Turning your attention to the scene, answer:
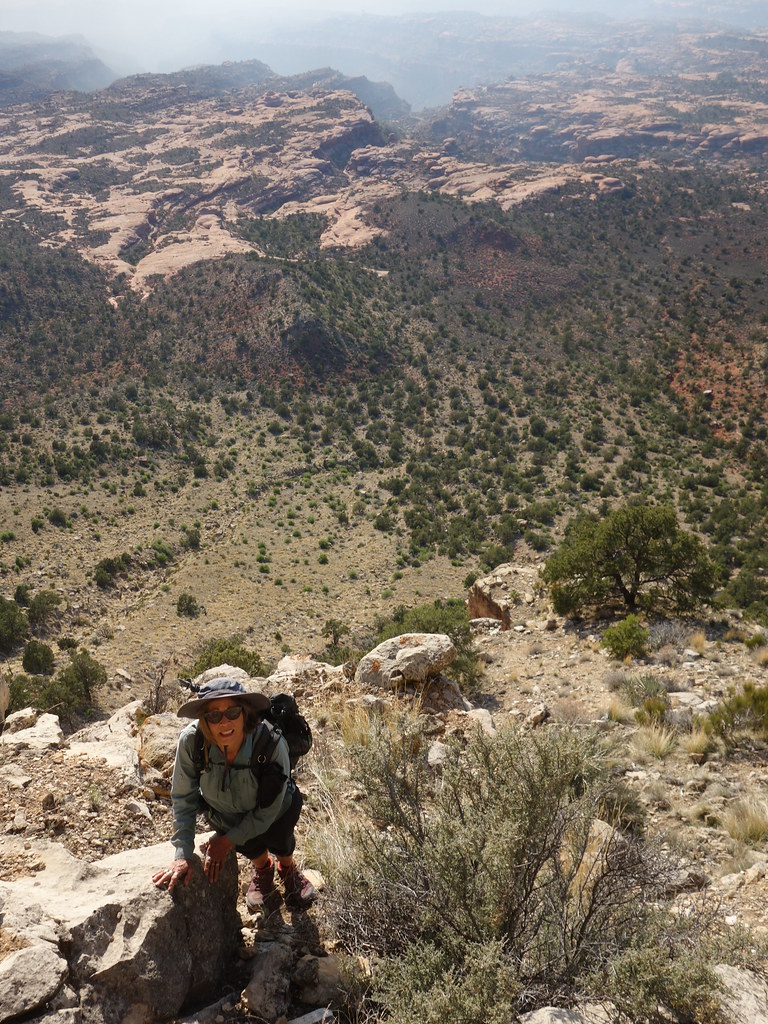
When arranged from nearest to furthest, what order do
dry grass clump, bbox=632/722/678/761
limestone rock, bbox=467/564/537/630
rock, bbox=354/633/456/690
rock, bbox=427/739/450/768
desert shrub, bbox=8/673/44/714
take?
rock, bbox=427/739/450/768
dry grass clump, bbox=632/722/678/761
rock, bbox=354/633/456/690
desert shrub, bbox=8/673/44/714
limestone rock, bbox=467/564/537/630

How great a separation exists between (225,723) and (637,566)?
11.6 meters

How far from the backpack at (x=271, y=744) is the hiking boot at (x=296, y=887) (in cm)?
59

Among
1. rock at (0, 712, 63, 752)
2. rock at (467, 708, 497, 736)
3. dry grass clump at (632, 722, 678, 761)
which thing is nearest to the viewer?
rock at (0, 712, 63, 752)

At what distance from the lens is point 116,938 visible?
2.71 metres

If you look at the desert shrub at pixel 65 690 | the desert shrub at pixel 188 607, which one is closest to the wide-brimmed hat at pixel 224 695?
the desert shrub at pixel 65 690

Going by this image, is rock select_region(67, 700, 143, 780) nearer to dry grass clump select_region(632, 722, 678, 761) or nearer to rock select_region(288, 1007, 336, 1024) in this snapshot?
rock select_region(288, 1007, 336, 1024)

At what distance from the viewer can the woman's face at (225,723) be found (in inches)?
120

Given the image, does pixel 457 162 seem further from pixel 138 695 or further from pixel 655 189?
pixel 138 695

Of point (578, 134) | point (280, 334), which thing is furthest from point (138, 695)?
point (578, 134)

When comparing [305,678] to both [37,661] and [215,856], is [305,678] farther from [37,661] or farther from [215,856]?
[37,661]

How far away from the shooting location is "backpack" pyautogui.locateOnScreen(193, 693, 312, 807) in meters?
3.19

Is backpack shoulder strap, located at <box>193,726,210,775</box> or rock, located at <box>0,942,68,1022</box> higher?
backpack shoulder strap, located at <box>193,726,210,775</box>

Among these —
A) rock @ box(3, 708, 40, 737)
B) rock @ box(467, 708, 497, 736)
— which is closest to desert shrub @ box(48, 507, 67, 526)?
rock @ box(3, 708, 40, 737)

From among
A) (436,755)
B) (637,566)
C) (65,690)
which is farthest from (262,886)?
(65,690)
